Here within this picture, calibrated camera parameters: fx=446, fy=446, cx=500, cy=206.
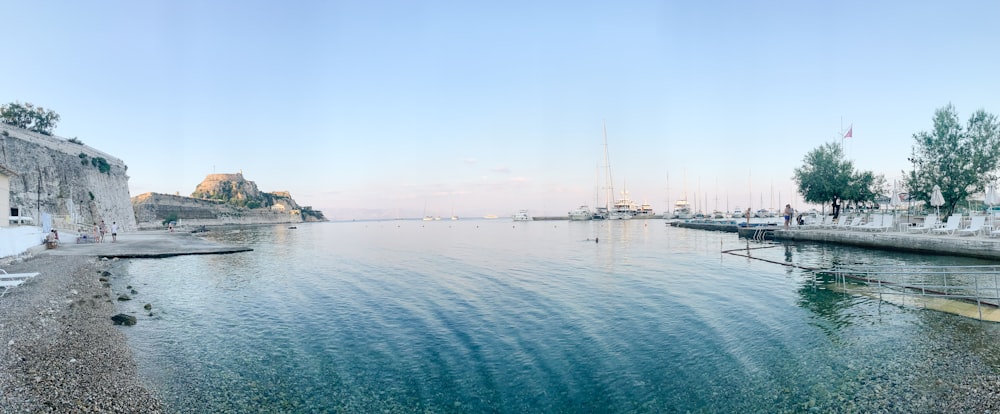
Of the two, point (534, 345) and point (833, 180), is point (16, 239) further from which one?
point (833, 180)

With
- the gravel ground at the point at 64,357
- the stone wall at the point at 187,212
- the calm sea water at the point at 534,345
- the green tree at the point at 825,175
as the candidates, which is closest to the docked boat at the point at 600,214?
the green tree at the point at 825,175

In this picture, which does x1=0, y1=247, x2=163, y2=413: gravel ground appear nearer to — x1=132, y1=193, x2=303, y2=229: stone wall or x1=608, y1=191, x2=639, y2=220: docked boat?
x1=132, y1=193, x2=303, y2=229: stone wall

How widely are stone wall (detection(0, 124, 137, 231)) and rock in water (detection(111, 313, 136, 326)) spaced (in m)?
38.4

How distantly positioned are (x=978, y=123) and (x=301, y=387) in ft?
164

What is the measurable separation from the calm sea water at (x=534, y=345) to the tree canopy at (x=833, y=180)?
1372 inches

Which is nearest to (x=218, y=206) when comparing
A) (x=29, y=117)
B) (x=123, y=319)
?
(x=29, y=117)

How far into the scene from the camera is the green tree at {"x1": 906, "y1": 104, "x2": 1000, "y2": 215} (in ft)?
113

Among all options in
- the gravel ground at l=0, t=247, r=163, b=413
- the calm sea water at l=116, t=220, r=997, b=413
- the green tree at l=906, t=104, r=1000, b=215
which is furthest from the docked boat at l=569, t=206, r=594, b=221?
the gravel ground at l=0, t=247, r=163, b=413

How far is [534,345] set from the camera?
11.2m

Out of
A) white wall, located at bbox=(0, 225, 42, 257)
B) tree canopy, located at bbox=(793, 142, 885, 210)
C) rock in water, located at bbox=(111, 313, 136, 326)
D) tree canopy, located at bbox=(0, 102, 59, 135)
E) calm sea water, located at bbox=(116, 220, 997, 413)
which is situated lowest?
calm sea water, located at bbox=(116, 220, 997, 413)

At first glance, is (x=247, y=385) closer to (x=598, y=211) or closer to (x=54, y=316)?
(x=54, y=316)

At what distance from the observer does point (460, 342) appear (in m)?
11.5

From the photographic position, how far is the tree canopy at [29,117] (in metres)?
58.9

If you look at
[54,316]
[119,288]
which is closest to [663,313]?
[54,316]
